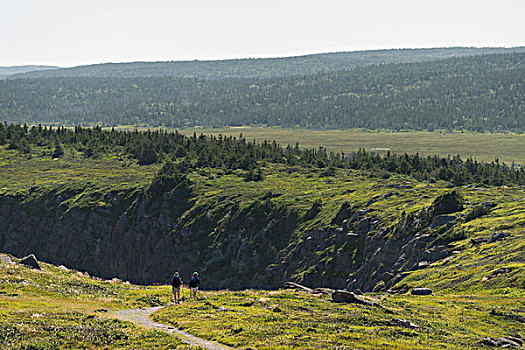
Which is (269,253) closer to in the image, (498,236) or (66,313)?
(498,236)

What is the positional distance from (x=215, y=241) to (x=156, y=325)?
6520cm

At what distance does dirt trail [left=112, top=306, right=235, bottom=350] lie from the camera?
106 feet

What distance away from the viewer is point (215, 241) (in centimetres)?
10262

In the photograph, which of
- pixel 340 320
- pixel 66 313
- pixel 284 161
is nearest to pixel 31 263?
pixel 66 313

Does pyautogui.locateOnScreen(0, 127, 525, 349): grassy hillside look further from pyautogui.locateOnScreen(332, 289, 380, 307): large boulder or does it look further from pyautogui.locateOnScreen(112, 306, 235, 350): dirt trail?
pyautogui.locateOnScreen(332, 289, 380, 307): large boulder

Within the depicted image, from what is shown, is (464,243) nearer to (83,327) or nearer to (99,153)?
(83,327)

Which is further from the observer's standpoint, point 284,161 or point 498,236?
point 284,161

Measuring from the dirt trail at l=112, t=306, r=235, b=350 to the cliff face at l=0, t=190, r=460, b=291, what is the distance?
29.3 m

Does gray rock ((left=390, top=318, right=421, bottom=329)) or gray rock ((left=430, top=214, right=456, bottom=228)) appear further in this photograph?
gray rock ((left=430, top=214, right=456, bottom=228))

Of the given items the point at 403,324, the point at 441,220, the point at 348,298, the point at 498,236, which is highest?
the point at 403,324

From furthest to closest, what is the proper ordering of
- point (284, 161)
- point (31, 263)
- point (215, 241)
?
point (284, 161), point (215, 241), point (31, 263)

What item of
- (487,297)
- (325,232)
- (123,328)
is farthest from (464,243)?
(123,328)

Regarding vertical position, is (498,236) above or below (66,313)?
below

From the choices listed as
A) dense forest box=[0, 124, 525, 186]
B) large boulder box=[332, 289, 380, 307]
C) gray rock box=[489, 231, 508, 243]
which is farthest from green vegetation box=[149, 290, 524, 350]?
dense forest box=[0, 124, 525, 186]
